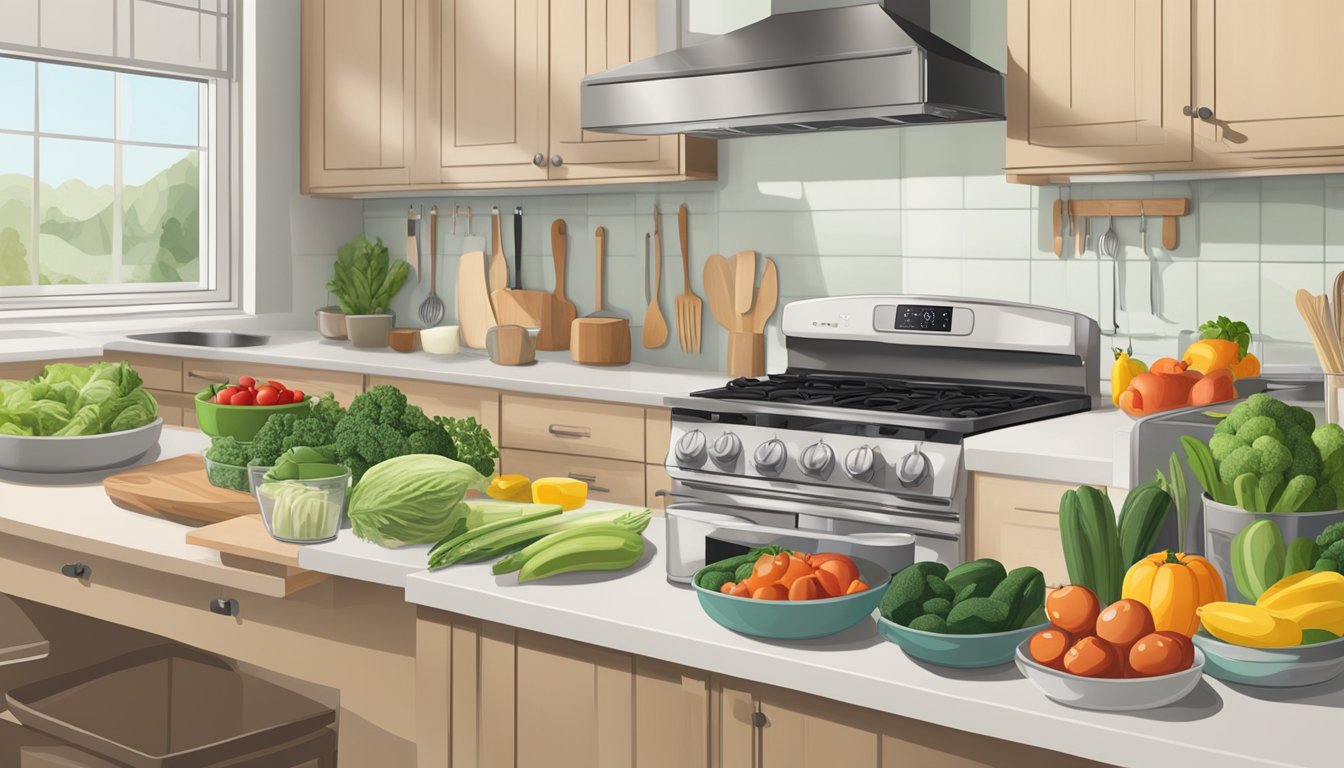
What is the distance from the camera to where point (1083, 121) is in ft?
9.70

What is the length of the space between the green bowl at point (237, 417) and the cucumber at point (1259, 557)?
1.57 metres

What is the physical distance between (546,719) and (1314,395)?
6.76 ft

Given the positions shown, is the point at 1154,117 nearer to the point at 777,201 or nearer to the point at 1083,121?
the point at 1083,121

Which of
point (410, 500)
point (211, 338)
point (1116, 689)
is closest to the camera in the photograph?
point (1116, 689)

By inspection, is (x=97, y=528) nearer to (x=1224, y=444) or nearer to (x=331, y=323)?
(x=1224, y=444)

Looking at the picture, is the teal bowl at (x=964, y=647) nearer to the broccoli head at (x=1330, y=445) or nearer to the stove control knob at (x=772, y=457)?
the broccoli head at (x=1330, y=445)

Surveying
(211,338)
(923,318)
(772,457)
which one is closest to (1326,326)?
(772,457)

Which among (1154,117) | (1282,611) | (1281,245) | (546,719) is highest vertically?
(1154,117)

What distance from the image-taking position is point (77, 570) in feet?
6.39

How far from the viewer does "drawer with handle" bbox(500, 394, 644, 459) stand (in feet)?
11.3

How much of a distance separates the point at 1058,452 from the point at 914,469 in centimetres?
32

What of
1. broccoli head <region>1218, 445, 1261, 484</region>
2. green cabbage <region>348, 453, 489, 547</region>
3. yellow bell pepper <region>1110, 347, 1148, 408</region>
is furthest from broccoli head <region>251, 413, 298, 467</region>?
yellow bell pepper <region>1110, 347, 1148, 408</region>

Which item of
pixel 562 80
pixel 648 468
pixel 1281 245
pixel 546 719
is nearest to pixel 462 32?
pixel 562 80

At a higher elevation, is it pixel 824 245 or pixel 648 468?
pixel 824 245
